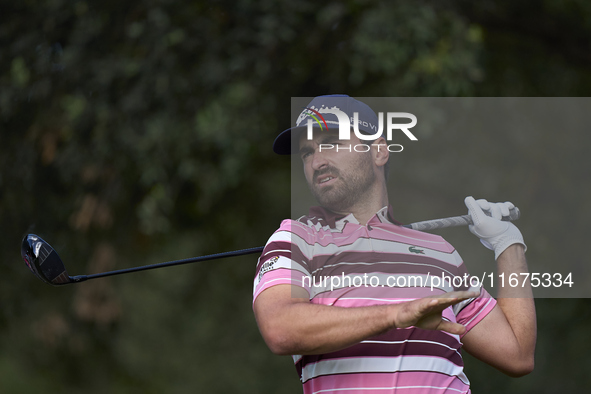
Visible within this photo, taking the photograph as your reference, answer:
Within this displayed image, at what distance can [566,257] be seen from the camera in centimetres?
295

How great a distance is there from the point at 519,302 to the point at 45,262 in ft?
5.67

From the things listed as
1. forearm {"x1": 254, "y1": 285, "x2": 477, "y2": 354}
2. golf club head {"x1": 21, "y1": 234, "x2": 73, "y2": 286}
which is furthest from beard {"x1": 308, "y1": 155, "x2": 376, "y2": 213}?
golf club head {"x1": 21, "y1": 234, "x2": 73, "y2": 286}

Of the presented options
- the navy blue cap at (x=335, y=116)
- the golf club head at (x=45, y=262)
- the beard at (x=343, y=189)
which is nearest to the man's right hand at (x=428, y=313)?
the beard at (x=343, y=189)

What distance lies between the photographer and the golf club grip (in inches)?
86.4

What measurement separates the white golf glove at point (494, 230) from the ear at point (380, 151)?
0.33 m

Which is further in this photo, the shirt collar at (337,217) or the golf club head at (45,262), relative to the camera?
the golf club head at (45,262)

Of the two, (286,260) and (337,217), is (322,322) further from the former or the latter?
(337,217)

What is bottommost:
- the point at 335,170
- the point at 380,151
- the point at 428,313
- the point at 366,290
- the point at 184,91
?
the point at 428,313

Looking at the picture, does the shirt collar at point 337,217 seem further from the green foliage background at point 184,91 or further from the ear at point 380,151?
the green foliage background at point 184,91

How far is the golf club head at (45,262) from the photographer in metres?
2.66

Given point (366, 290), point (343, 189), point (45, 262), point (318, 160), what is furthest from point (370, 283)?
point (45, 262)

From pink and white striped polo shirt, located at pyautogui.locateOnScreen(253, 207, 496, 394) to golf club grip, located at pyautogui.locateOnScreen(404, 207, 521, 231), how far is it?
4 centimetres

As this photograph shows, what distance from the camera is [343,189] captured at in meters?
2.15

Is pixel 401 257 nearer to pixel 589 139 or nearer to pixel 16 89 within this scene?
pixel 589 139
